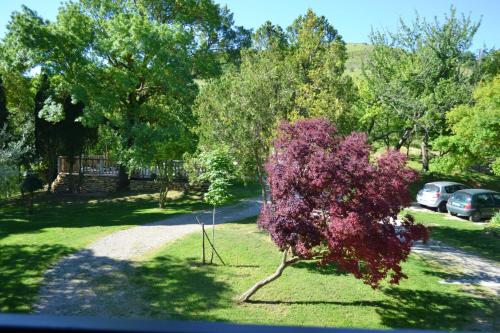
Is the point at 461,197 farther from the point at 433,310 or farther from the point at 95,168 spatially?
the point at 95,168

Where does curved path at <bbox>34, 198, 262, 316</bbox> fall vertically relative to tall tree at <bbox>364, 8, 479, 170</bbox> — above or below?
below

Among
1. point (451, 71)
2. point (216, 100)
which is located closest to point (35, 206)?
point (216, 100)

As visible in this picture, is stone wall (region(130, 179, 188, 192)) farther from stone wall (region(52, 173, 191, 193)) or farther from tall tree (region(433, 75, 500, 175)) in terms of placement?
tall tree (region(433, 75, 500, 175))

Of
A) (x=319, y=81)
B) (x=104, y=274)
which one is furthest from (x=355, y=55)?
(x=104, y=274)

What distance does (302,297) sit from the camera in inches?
429

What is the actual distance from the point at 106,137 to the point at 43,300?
19.7 meters

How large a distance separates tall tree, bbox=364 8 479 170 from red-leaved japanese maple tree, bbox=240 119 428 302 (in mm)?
20920

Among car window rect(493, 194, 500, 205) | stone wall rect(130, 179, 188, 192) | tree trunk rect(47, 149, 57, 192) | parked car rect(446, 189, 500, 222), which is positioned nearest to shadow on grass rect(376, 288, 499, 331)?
parked car rect(446, 189, 500, 222)

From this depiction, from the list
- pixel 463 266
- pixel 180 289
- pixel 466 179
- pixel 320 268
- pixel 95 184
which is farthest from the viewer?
pixel 466 179

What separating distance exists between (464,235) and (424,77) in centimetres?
1548

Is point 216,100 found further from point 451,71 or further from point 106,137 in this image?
point 451,71

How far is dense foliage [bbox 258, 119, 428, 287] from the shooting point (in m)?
8.93

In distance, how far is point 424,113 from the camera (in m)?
29.1

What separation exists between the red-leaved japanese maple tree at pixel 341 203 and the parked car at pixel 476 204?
1336 centimetres
